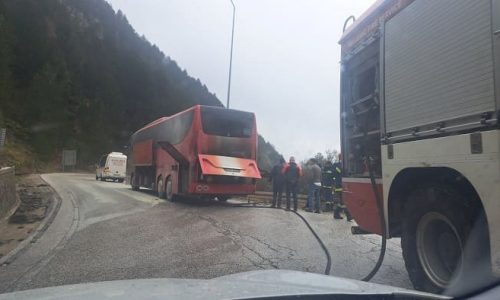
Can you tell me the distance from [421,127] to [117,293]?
10.8 feet

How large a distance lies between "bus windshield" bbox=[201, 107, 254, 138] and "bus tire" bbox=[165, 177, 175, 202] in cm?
310

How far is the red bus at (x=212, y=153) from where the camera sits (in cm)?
1603

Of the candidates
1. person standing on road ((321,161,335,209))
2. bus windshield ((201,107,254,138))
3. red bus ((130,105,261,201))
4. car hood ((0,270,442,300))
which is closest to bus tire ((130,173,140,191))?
red bus ((130,105,261,201))

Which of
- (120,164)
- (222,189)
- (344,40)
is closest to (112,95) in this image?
(120,164)

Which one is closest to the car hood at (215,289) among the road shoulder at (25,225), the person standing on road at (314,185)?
the road shoulder at (25,225)

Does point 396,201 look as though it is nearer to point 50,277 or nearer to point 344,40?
point 344,40

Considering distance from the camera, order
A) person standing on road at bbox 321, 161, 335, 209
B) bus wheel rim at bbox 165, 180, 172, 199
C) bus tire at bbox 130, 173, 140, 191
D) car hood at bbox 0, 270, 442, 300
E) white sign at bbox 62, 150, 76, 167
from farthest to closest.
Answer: white sign at bbox 62, 150, 76, 167, bus tire at bbox 130, 173, 140, 191, bus wheel rim at bbox 165, 180, 172, 199, person standing on road at bbox 321, 161, 335, 209, car hood at bbox 0, 270, 442, 300

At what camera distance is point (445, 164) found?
4.38 metres

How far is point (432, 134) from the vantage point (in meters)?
4.64

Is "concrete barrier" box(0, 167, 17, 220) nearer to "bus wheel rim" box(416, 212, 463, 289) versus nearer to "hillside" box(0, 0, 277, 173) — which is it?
"bus wheel rim" box(416, 212, 463, 289)

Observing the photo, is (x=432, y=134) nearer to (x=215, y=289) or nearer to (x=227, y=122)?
(x=215, y=289)

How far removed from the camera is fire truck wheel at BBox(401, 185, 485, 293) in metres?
4.18

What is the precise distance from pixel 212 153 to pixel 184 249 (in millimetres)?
8103

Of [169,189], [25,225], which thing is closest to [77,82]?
[169,189]
